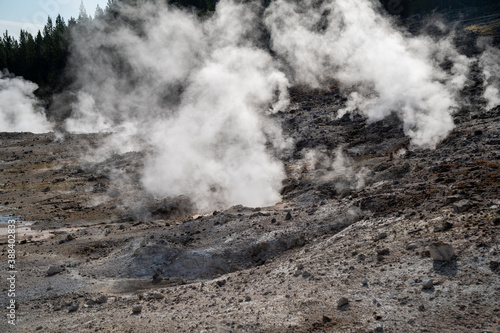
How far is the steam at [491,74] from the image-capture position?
16.2m

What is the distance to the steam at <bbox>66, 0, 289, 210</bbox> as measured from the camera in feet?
49.6

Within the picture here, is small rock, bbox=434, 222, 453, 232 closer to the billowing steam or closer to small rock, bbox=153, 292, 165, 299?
small rock, bbox=153, 292, 165, 299

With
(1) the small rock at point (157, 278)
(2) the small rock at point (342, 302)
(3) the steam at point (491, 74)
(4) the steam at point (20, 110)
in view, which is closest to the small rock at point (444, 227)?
(2) the small rock at point (342, 302)

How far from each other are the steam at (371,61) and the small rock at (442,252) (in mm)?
8278

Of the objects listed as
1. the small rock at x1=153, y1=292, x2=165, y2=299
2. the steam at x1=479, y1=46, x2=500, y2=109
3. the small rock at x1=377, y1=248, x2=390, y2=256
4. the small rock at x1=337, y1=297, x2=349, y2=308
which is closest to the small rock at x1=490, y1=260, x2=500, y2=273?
the small rock at x1=377, y1=248, x2=390, y2=256

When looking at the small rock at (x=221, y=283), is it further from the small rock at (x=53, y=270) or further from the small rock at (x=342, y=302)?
the small rock at (x=53, y=270)

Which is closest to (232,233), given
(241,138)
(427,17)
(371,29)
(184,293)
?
(184,293)

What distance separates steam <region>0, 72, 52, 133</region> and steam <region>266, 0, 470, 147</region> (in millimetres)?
22088

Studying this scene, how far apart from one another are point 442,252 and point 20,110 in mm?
39955

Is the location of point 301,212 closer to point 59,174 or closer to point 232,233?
point 232,233

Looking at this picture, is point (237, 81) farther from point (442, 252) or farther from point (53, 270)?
point (442, 252)

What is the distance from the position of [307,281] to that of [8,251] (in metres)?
7.33

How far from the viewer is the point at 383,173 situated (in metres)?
11.8

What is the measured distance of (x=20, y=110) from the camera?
3691 centimetres
